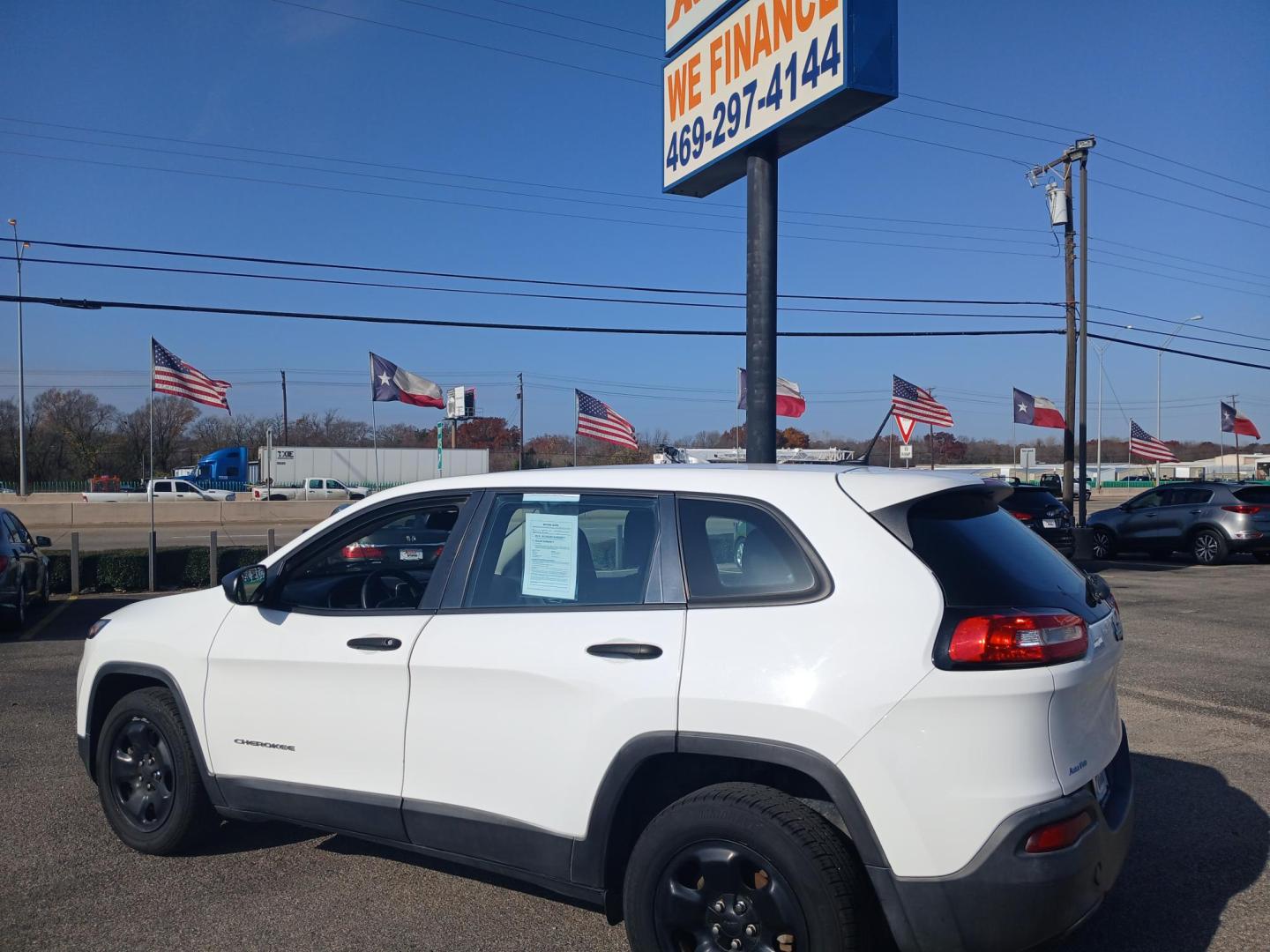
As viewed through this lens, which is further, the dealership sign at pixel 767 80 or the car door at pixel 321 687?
the dealership sign at pixel 767 80

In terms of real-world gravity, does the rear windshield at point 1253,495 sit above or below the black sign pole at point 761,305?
below

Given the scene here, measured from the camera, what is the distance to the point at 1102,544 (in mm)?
21594

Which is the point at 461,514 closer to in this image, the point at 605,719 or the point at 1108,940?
the point at 605,719

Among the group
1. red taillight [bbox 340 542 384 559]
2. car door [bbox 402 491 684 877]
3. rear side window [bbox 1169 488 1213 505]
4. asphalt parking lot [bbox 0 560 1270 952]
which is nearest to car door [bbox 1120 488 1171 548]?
rear side window [bbox 1169 488 1213 505]

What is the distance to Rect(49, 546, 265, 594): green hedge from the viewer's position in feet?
51.8

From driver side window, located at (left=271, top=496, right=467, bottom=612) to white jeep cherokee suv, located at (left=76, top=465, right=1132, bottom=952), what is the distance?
0.06 feet

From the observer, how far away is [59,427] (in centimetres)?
6650

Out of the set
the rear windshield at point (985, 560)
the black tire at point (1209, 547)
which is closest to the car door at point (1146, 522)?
the black tire at point (1209, 547)

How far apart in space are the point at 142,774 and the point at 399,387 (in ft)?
75.7

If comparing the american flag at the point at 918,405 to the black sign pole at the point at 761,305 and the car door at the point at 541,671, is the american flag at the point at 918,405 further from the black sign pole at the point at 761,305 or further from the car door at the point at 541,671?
the car door at the point at 541,671

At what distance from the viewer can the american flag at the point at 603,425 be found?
22.9m

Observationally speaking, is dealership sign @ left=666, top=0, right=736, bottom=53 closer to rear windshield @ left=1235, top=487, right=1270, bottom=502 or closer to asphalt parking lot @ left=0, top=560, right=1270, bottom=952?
asphalt parking lot @ left=0, top=560, right=1270, bottom=952

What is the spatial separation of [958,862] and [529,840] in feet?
4.80

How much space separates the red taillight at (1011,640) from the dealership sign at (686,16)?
10.1 m
